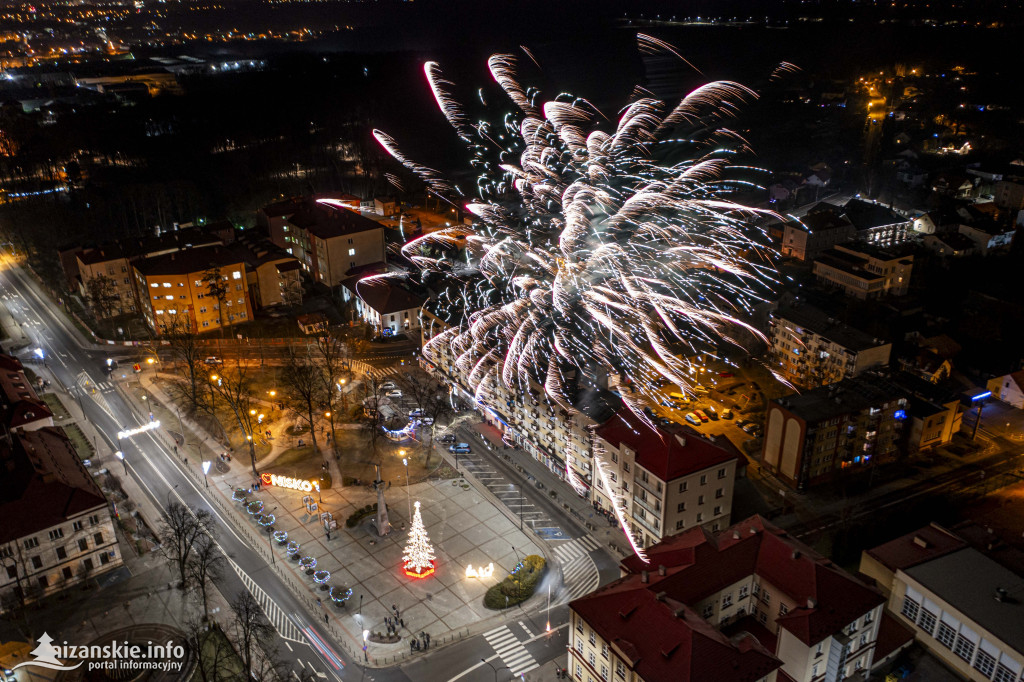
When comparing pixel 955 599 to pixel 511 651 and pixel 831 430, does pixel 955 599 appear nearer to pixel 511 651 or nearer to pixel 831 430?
pixel 831 430

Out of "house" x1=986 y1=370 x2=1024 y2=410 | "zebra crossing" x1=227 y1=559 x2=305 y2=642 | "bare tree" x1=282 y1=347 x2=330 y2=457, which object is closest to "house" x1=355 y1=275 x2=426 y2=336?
"bare tree" x1=282 y1=347 x2=330 y2=457

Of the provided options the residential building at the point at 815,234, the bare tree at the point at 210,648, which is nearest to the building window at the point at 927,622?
the bare tree at the point at 210,648

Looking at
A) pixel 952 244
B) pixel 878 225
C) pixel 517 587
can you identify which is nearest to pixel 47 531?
pixel 517 587

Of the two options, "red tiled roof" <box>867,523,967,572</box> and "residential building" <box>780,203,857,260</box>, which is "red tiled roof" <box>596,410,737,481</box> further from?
"residential building" <box>780,203,857,260</box>

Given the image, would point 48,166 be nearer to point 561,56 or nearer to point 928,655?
point 561,56

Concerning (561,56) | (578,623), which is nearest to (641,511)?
(578,623)

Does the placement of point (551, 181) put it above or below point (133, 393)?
above

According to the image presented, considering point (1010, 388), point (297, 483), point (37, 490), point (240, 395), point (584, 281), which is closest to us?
point (37, 490)
